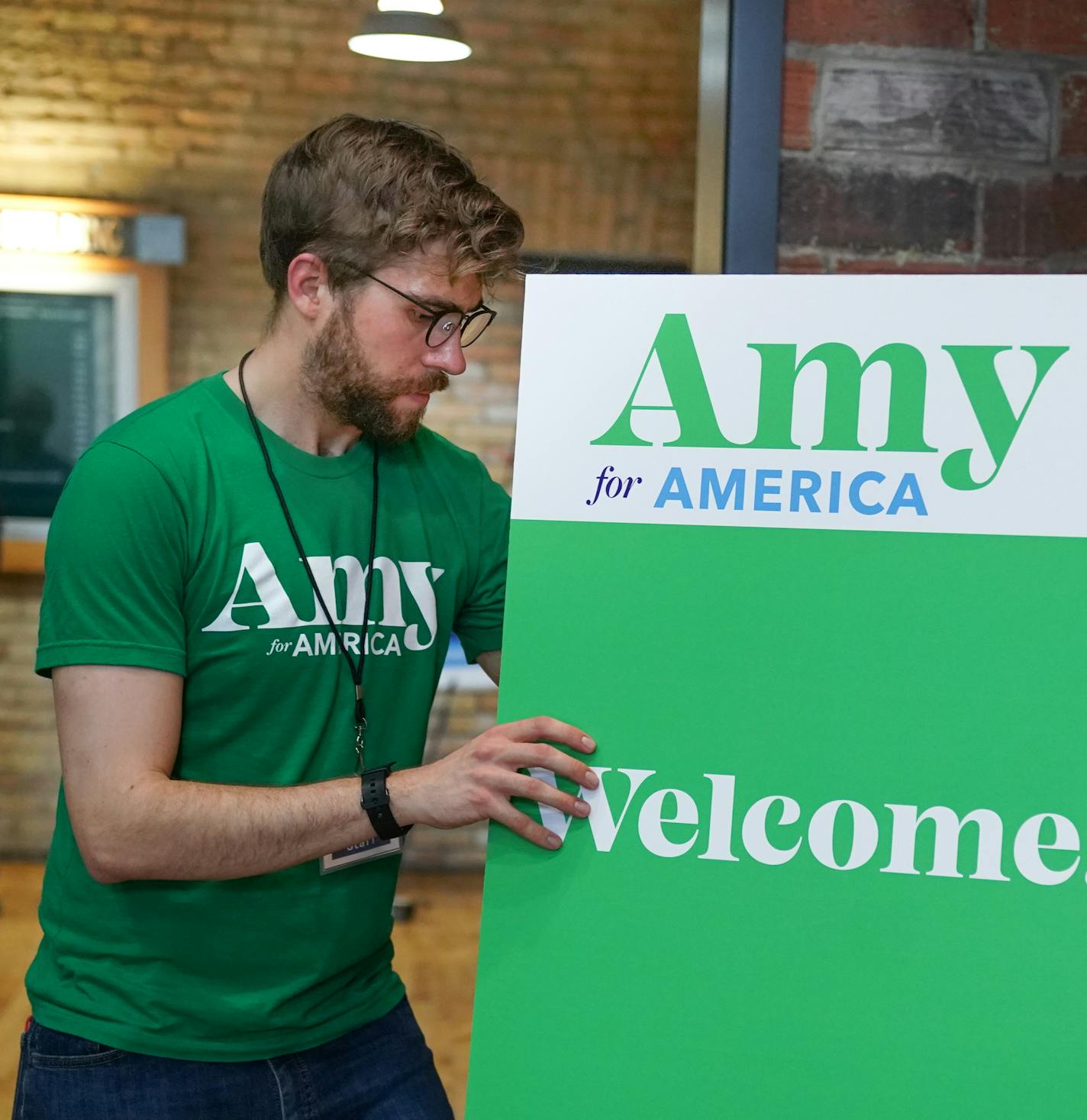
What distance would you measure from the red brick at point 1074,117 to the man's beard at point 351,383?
813mm

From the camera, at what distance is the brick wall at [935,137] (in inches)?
60.1

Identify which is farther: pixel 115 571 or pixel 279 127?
pixel 279 127

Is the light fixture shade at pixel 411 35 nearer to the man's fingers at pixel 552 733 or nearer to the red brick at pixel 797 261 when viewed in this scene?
the red brick at pixel 797 261

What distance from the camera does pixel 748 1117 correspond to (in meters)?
1.02

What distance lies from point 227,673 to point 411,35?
9.25ft

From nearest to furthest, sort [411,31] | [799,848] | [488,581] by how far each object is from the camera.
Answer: [799,848]
[488,581]
[411,31]

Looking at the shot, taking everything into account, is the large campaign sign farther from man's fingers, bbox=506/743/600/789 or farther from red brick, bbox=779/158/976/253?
red brick, bbox=779/158/976/253

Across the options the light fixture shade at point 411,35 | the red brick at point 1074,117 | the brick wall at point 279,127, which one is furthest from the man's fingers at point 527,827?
the brick wall at point 279,127

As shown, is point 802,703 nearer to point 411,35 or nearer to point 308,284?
point 308,284

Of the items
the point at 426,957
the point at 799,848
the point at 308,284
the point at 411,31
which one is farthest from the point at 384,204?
the point at 426,957

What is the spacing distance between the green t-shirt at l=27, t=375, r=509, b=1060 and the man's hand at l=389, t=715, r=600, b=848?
259 mm

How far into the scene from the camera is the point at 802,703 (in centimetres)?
104

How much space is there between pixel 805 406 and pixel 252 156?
4019 millimetres

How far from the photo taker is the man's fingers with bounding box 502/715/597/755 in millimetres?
1050
